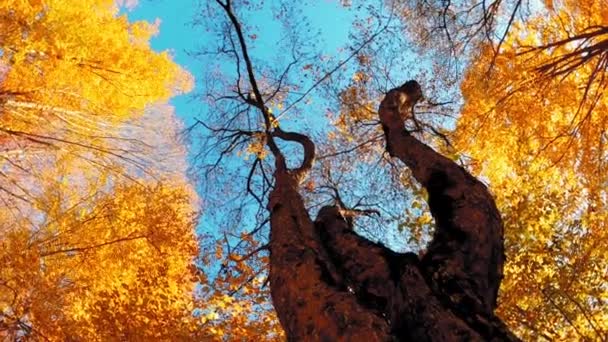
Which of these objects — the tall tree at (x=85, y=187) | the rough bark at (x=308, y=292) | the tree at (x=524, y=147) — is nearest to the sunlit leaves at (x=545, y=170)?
the tree at (x=524, y=147)

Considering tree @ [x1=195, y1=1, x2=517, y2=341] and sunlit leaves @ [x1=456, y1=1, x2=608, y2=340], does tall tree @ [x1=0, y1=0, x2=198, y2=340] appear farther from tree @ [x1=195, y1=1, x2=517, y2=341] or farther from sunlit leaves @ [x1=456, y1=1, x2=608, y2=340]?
sunlit leaves @ [x1=456, y1=1, x2=608, y2=340]

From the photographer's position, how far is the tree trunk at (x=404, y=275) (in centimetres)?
269

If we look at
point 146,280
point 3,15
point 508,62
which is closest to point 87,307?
point 146,280

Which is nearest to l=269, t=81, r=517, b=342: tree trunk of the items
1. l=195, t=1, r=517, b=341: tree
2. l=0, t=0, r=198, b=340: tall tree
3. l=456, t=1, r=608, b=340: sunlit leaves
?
l=195, t=1, r=517, b=341: tree

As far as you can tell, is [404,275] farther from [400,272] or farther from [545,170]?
[545,170]

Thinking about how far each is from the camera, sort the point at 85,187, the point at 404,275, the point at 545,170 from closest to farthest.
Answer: the point at 404,275 → the point at 545,170 → the point at 85,187

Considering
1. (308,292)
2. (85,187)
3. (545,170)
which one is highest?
(85,187)

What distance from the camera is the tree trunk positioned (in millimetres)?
2693

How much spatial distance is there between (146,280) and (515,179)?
23.9 ft

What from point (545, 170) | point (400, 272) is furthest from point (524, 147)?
point (400, 272)

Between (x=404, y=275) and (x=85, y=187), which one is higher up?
(x=85, y=187)

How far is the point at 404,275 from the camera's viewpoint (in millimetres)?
3131

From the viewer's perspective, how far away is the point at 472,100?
887 centimetres

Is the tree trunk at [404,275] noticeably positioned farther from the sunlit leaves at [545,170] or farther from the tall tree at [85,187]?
the tall tree at [85,187]
